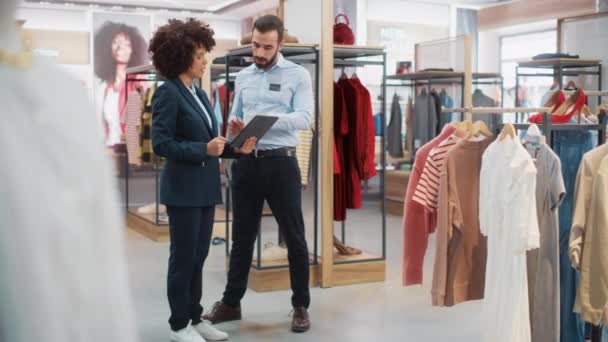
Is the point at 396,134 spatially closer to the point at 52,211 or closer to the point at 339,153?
the point at 339,153

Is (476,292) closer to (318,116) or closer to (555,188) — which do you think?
(555,188)

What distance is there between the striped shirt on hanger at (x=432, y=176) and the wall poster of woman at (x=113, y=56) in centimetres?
1120

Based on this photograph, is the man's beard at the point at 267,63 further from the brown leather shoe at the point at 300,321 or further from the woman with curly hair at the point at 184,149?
the brown leather shoe at the point at 300,321

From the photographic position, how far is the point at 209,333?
4.10 meters

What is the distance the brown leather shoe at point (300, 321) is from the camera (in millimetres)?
4301

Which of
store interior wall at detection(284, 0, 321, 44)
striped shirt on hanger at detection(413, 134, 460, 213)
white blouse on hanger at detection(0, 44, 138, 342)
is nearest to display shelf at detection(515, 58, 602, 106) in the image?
store interior wall at detection(284, 0, 321, 44)

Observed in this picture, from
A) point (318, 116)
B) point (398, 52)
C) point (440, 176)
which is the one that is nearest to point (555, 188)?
point (440, 176)

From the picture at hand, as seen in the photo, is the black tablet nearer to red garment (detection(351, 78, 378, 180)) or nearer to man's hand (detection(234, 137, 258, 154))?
man's hand (detection(234, 137, 258, 154))

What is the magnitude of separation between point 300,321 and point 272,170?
2.98 ft

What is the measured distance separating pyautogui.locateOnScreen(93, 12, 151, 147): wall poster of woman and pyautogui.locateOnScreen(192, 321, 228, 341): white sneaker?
10466 mm

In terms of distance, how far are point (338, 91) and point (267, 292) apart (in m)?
1.57

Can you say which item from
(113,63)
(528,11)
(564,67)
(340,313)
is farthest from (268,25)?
(113,63)

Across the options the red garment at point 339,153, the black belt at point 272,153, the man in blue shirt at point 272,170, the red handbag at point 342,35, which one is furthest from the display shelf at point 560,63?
the black belt at point 272,153

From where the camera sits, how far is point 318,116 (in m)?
5.36
